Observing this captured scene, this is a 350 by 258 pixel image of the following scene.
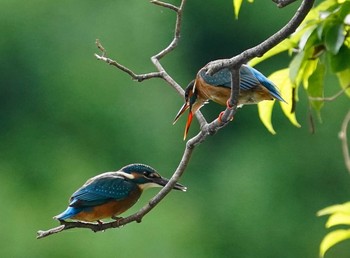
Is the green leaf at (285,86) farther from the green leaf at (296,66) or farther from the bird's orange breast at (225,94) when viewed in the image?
the green leaf at (296,66)

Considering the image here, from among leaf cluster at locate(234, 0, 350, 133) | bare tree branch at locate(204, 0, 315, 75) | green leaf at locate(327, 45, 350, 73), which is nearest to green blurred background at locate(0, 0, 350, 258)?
leaf cluster at locate(234, 0, 350, 133)

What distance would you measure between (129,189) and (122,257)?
6852 mm

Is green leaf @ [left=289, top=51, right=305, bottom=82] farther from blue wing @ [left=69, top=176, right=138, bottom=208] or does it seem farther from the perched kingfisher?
blue wing @ [left=69, top=176, right=138, bottom=208]

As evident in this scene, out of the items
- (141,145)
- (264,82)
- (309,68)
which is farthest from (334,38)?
(141,145)

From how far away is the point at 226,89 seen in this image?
8.68ft

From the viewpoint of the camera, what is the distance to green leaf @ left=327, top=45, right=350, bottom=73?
2.27 metres

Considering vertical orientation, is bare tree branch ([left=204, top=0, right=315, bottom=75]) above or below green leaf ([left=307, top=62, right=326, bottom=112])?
above

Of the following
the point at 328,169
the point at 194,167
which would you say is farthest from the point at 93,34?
the point at 328,169

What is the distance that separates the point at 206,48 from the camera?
12609 millimetres

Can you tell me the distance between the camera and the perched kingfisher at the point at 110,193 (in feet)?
9.39

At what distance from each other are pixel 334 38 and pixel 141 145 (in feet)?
28.9

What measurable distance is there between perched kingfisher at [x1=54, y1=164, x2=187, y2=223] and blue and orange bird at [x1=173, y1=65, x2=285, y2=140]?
21 centimetres

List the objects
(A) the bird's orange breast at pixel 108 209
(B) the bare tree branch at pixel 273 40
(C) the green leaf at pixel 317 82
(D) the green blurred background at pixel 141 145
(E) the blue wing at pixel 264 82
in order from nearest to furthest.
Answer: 1. (B) the bare tree branch at pixel 273 40
2. (C) the green leaf at pixel 317 82
3. (E) the blue wing at pixel 264 82
4. (A) the bird's orange breast at pixel 108 209
5. (D) the green blurred background at pixel 141 145

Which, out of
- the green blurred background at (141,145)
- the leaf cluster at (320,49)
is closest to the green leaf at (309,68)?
the leaf cluster at (320,49)
